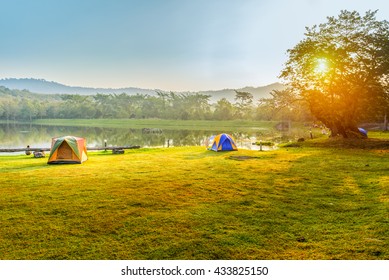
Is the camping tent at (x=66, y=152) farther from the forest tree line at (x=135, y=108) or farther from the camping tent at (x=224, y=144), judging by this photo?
the forest tree line at (x=135, y=108)

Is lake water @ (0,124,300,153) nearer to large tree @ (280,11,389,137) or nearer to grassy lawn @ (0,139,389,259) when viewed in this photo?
large tree @ (280,11,389,137)

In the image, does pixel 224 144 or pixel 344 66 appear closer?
pixel 224 144

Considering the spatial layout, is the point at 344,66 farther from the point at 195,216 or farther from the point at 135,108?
the point at 135,108

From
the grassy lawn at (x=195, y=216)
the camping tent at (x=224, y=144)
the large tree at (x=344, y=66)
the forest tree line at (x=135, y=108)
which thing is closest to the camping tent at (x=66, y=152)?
the grassy lawn at (x=195, y=216)

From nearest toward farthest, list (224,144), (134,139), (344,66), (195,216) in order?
1. (195,216)
2. (224,144)
3. (344,66)
4. (134,139)

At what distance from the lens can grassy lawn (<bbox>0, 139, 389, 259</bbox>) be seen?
436 cm

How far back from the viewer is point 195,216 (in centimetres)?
583

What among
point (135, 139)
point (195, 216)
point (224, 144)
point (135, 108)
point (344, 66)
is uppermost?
point (135, 108)

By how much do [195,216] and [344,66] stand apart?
2040cm

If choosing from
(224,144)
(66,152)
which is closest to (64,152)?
(66,152)

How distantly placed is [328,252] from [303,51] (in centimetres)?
2159

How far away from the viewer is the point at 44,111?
9406 centimetres

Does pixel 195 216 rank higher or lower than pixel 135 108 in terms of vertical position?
lower

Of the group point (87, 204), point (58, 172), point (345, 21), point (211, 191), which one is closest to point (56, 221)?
point (87, 204)
